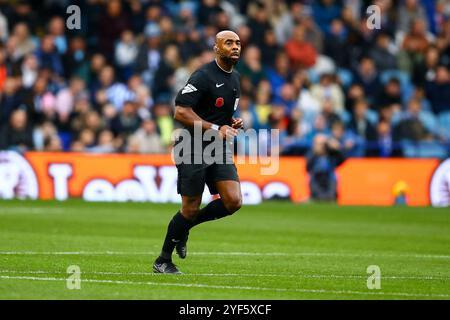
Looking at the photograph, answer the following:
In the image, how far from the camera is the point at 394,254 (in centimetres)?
1475

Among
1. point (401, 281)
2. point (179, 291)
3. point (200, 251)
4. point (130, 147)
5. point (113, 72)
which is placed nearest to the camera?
point (179, 291)

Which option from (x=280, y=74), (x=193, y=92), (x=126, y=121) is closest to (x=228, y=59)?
(x=193, y=92)

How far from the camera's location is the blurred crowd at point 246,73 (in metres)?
25.5

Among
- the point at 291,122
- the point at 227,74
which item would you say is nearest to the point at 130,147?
→ the point at 291,122

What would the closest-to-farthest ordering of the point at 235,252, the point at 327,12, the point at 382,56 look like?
the point at 235,252, the point at 382,56, the point at 327,12

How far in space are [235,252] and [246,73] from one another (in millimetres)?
13725

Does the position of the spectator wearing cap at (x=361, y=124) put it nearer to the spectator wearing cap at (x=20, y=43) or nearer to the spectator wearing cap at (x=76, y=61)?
the spectator wearing cap at (x=76, y=61)

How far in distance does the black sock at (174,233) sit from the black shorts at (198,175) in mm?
310

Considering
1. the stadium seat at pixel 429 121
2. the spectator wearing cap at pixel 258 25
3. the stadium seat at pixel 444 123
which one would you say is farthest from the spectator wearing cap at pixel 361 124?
the spectator wearing cap at pixel 258 25

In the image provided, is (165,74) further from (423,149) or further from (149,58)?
(423,149)

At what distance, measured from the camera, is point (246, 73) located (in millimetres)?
27828

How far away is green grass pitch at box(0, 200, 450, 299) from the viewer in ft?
34.5
